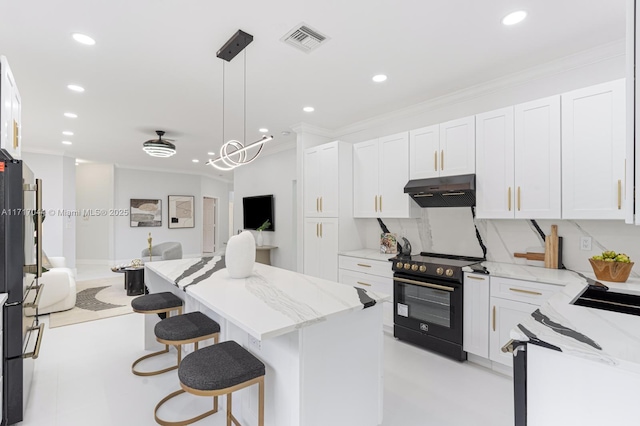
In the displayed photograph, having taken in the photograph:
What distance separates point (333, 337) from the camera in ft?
5.65

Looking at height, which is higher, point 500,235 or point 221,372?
point 500,235

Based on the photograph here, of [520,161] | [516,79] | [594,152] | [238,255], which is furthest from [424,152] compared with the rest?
[238,255]

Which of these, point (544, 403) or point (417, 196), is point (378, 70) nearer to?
point (417, 196)

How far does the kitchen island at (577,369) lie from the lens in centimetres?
108

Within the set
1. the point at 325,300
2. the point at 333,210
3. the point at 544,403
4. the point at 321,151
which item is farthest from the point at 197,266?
the point at 544,403

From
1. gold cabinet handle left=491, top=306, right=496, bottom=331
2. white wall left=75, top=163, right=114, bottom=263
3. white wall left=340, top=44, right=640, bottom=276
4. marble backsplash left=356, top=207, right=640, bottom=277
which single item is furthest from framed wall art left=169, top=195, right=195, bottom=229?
gold cabinet handle left=491, top=306, right=496, bottom=331

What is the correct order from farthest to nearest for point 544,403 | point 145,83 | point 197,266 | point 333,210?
1. point 333,210
2. point 145,83
3. point 197,266
4. point 544,403

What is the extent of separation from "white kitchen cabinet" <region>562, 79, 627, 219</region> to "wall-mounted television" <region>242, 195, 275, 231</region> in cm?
476

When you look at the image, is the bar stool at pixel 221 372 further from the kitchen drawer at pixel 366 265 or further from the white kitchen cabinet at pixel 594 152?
the white kitchen cabinet at pixel 594 152

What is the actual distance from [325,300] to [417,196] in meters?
2.16

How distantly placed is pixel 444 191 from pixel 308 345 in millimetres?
2208

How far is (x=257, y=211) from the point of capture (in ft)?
21.7

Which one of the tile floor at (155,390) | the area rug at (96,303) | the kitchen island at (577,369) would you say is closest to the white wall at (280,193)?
the area rug at (96,303)

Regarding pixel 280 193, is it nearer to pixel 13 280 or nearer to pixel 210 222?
pixel 13 280
